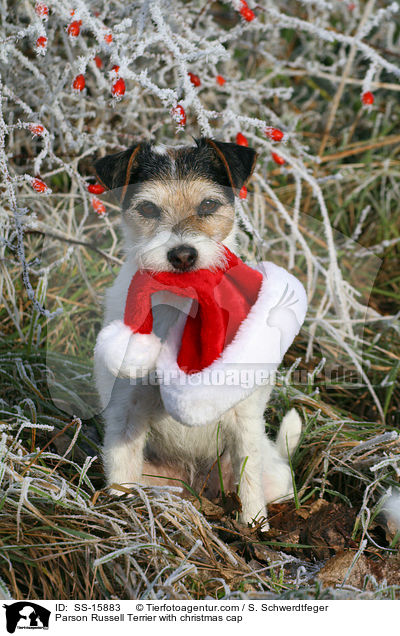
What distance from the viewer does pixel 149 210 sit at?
8.69ft

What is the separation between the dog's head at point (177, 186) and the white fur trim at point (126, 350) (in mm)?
345

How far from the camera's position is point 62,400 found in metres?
3.50

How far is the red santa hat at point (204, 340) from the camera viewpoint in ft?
7.37

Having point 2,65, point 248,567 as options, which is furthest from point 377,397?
point 2,65

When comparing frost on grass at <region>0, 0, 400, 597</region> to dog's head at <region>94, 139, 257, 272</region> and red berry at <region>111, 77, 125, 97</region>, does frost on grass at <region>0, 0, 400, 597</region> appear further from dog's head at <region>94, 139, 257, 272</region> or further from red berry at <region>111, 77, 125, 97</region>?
dog's head at <region>94, 139, 257, 272</region>

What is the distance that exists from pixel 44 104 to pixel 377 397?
10.0 feet

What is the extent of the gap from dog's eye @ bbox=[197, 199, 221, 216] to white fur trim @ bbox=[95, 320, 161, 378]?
0.64 m

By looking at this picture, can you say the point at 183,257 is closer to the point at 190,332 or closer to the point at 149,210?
the point at 190,332

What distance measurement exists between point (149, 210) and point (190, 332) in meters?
0.64

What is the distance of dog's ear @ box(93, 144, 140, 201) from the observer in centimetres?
271
